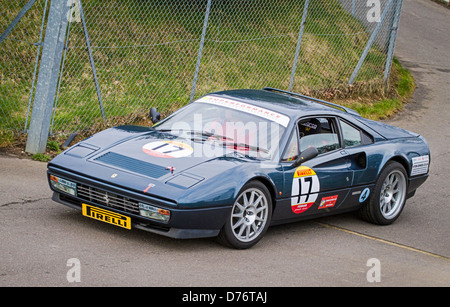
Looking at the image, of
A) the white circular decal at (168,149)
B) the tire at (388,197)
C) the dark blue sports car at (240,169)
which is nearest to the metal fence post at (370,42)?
the dark blue sports car at (240,169)

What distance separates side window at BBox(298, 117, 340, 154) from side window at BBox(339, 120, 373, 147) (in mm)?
149

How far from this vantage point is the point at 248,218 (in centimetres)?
629

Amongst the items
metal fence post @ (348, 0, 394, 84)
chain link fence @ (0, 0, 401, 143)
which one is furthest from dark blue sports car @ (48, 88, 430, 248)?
metal fence post @ (348, 0, 394, 84)

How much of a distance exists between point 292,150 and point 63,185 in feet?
7.61

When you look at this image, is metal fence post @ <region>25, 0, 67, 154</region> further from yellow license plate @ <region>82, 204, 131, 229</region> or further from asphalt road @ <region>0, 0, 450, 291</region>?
yellow license plate @ <region>82, 204, 131, 229</region>

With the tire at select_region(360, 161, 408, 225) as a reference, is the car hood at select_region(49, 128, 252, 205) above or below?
above

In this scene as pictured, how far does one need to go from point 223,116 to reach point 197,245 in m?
1.58

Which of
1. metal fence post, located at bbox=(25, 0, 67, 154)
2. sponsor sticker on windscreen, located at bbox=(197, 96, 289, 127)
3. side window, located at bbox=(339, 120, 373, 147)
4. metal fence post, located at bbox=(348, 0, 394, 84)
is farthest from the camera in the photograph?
metal fence post, located at bbox=(348, 0, 394, 84)

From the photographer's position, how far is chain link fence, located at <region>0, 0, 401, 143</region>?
1052 centimetres

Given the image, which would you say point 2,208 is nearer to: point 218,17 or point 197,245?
Answer: point 197,245

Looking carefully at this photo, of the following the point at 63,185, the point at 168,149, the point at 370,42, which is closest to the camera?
the point at 63,185

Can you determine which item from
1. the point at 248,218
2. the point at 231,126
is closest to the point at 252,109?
the point at 231,126

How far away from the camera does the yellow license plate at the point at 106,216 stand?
599cm

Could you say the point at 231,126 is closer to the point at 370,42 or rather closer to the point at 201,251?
the point at 201,251
